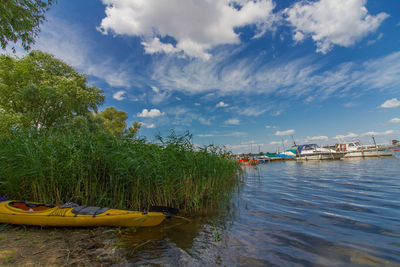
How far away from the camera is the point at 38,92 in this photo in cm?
1703

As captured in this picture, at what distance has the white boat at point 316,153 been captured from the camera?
40775 mm

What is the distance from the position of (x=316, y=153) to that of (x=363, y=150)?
29.1ft

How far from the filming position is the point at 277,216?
5.36m

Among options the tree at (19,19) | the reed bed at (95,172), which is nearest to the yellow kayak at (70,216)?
the reed bed at (95,172)

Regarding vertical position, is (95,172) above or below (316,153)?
below

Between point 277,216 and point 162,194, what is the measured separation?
3472mm

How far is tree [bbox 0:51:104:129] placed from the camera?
56.0 feet

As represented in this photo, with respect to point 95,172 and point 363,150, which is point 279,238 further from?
point 363,150

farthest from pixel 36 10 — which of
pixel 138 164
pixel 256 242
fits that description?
pixel 256 242

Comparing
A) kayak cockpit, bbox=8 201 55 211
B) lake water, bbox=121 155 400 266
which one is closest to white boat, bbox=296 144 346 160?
lake water, bbox=121 155 400 266

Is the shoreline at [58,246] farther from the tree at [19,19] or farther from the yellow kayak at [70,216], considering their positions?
the tree at [19,19]

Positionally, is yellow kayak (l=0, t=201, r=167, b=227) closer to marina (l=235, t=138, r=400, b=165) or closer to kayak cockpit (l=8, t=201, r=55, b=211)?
kayak cockpit (l=8, t=201, r=55, b=211)

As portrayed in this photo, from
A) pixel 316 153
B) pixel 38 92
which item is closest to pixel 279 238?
pixel 38 92

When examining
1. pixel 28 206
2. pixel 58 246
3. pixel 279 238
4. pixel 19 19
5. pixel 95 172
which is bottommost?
pixel 279 238
